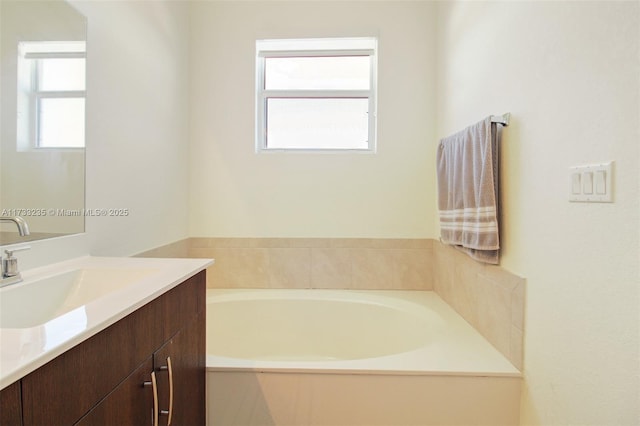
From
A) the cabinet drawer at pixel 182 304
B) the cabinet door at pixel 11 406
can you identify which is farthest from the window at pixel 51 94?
the cabinet door at pixel 11 406

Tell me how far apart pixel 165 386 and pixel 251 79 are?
2.06m

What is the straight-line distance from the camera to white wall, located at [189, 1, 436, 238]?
2.43m

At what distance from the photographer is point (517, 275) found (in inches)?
55.1

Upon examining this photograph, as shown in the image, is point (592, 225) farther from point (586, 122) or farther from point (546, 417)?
point (546, 417)

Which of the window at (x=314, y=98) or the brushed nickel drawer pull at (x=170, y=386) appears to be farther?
the window at (x=314, y=98)

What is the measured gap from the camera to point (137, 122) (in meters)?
1.84

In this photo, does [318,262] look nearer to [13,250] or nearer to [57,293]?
[57,293]

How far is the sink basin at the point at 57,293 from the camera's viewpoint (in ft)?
3.08

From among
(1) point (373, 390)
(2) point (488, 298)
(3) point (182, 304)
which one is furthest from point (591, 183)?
(3) point (182, 304)

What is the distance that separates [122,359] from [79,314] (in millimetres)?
155

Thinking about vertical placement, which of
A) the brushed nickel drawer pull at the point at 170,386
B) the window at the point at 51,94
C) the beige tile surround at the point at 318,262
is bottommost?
the brushed nickel drawer pull at the point at 170,386

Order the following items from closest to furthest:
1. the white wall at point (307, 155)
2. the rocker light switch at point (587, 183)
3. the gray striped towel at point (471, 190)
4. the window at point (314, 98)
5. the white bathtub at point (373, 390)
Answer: the rocker light switch at point (587, 183) < the white bathtub at point (373, 390) < the gray striped towel at point (471, 190) < the white wall at point (307, 155) < the window at point (314, 98)

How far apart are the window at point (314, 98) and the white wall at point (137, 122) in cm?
57

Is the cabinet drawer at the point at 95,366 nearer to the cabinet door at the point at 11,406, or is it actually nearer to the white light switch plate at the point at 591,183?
the cabinet door at the point at 11,406
